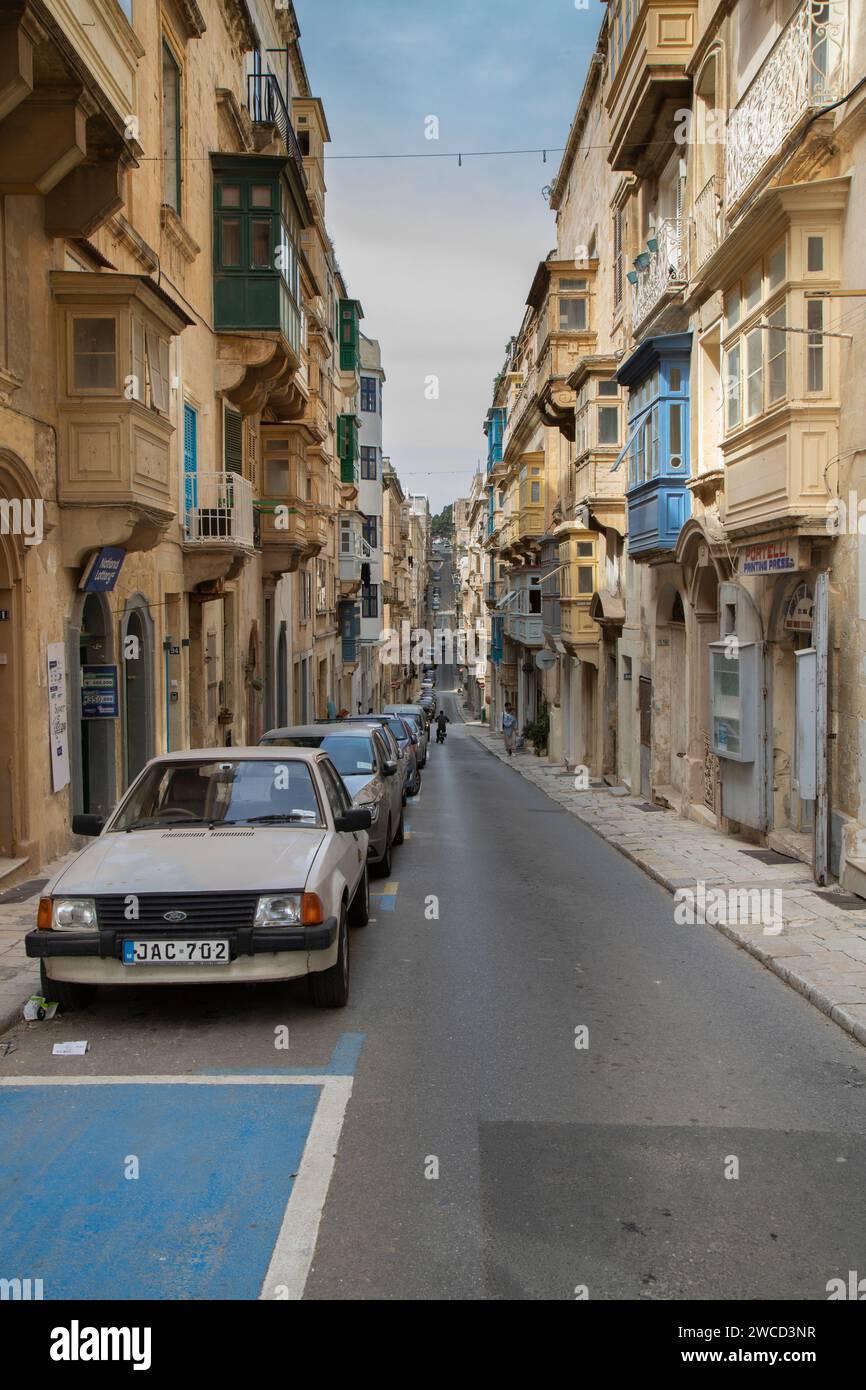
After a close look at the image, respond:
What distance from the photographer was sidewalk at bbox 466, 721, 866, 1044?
7.79 m

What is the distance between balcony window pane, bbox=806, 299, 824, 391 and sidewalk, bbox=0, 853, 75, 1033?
8979 millimetres

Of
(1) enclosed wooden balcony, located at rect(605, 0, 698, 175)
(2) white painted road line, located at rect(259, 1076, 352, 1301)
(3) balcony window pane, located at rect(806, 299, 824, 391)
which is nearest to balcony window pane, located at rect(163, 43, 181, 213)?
(1) enclosed wooden balcony, located at rect(605, 0, 698, 175)

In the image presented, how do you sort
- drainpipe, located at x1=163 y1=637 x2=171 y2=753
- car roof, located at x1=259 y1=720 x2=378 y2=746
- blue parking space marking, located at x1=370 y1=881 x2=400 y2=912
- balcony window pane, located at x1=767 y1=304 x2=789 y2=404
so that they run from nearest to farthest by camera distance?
blue parking space marking, located at x1=370 y1=881 x2=400 y2=912 < balcony window pane, located at x1=767 y1=304 x2=789 y2=404 < car roof, located at x1=259 y1=720 x2=378 y2=746 < drainpipe, located at x1=163 y1=637 x2=171 y2=753

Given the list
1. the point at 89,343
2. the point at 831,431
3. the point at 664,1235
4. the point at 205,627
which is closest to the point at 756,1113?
the point at 664,1235

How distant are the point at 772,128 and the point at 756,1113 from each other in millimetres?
10711

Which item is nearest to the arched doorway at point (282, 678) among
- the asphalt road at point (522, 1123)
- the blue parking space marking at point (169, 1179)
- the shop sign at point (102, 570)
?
the shop sign at point (102, 570)

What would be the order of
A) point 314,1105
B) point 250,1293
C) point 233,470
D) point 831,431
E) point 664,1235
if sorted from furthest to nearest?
point 233,470 → point 831,431 → point 314,1105 → point 664,1235 → point 250,1293

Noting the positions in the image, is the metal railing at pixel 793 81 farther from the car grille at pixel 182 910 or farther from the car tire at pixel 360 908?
the car grille at pixel 182 910

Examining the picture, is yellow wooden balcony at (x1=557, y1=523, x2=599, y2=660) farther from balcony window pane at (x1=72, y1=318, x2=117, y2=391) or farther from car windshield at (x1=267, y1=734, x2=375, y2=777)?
balcony window pane at (x1=72, y1=318, x2=117, y2=391)

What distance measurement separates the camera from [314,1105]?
18.0 ft

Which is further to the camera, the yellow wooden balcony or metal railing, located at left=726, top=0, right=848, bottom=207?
the yellow wooden balcony

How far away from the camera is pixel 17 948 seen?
330 inches

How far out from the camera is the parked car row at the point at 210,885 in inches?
252
